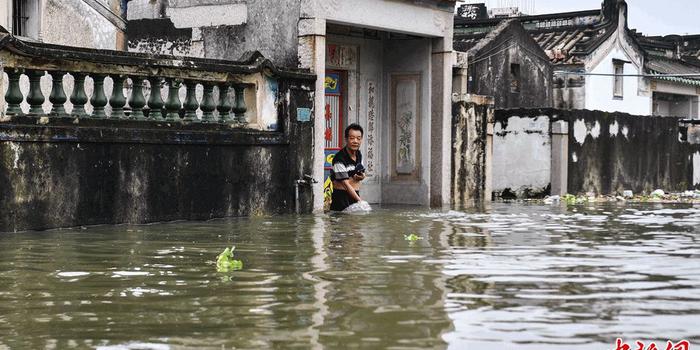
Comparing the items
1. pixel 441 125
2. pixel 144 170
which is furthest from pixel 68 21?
pixel 144 170

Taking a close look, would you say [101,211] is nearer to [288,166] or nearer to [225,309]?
[288,166]

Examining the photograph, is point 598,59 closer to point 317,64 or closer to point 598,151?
point 598,151

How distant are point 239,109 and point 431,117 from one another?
4808 millimetres

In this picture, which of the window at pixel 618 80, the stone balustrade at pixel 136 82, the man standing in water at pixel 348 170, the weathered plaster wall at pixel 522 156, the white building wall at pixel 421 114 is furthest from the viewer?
the window at pixel 618 80

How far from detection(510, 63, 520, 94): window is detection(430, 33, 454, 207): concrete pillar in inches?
585

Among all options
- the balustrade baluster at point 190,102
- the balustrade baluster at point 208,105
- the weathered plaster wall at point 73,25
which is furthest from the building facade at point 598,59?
the balustrade baluster at point 190,102

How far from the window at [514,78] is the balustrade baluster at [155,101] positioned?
21007 millimetres

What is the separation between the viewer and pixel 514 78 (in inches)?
1330

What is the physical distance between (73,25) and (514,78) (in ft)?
54.8

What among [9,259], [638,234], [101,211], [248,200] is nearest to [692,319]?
[9,259]

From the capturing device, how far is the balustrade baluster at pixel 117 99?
12969 mm

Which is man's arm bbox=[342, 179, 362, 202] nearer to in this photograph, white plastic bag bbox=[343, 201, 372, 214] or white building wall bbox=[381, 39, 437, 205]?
white plastic bag bbox=[343, 201, 372, 214]

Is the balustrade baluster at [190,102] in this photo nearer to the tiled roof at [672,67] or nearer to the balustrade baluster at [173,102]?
the balustrade baluster at [173,102]

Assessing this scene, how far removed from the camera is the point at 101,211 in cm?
1269
